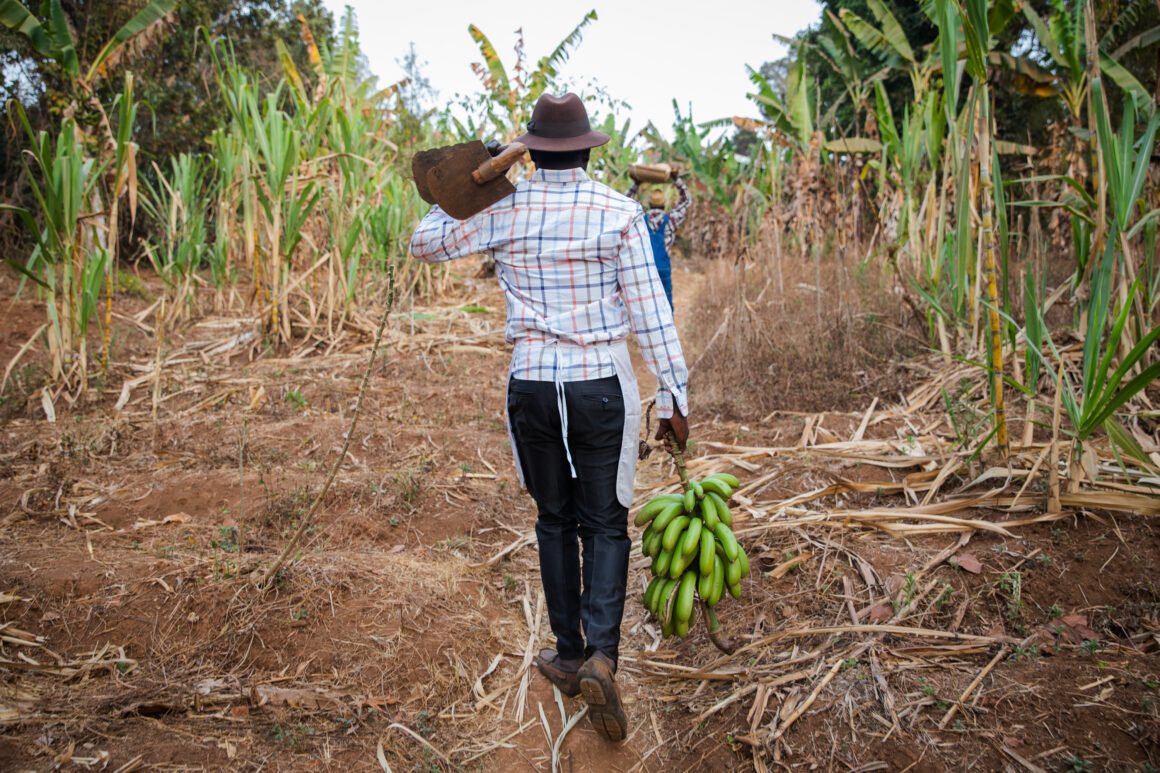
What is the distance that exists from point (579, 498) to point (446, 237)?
999mm

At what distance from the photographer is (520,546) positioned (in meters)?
3.74

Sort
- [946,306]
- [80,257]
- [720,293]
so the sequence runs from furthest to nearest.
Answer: [720,293] → [946,306] → [80,257]

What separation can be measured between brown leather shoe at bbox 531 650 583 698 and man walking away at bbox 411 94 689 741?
10.2 inches

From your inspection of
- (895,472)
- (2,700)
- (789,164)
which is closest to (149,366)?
(2,700)

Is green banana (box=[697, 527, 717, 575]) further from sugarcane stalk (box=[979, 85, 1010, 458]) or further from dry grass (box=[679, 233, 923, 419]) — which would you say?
dry grass (box=[679, 233, 923, 419])

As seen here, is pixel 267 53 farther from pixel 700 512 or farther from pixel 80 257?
pixel 700 512

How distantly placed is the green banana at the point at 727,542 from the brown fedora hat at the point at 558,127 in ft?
4.52

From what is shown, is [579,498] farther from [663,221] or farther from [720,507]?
[663,221]

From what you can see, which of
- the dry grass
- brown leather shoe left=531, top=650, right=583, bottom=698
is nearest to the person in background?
brown leather shoe left=531, top=650, right=583, bottom=698

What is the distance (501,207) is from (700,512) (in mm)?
1298

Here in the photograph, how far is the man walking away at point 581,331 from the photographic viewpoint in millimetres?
2205

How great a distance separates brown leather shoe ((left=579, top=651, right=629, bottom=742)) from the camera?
87.2 inches

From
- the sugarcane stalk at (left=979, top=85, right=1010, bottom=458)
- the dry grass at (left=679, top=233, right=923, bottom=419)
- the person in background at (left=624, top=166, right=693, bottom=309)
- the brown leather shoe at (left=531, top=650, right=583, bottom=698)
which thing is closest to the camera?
the brown leather shoe at (left=531, top=650, right=583, bottom=698)

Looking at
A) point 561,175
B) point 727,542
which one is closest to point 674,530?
point 727,542
